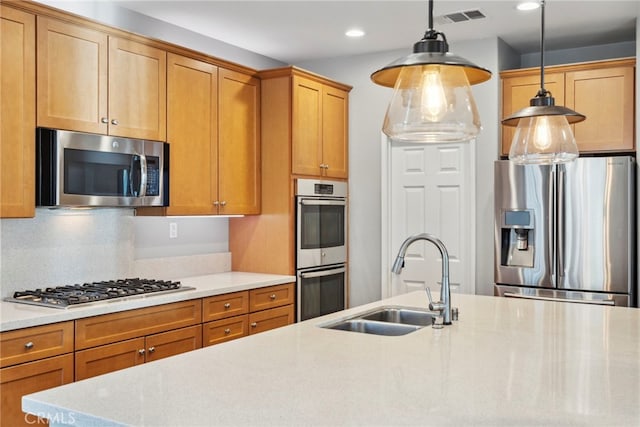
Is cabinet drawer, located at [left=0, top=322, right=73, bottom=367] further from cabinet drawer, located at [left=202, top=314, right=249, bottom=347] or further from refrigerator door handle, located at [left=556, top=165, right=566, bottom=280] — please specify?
refrigerator door handle, located at [left=556, top=165, right=566, bottom=280]

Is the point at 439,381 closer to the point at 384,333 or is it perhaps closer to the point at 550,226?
the point at 384,333

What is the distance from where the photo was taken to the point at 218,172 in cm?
413

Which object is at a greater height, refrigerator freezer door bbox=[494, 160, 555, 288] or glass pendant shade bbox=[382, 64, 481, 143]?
glass pendant shade bbox=[382, 64, 481, 143]

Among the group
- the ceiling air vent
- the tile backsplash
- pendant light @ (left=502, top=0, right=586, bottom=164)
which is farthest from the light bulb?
the ceiling air vent

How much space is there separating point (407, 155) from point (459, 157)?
→ 433 mm

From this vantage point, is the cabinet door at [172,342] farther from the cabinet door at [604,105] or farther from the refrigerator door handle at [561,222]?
the cabinet door at [604,105]

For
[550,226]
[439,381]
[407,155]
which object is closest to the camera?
[439,381]

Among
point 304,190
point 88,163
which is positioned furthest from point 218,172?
point 88,163

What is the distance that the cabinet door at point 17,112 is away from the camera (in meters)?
2.83

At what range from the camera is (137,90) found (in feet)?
11.6

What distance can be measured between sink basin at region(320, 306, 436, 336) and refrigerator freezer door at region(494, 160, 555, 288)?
5.39 feet

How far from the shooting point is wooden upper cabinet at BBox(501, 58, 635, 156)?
13.8 feet

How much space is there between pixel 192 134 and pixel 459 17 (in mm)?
1940

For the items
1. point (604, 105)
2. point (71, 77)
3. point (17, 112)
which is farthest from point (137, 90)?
point (604, 105)
